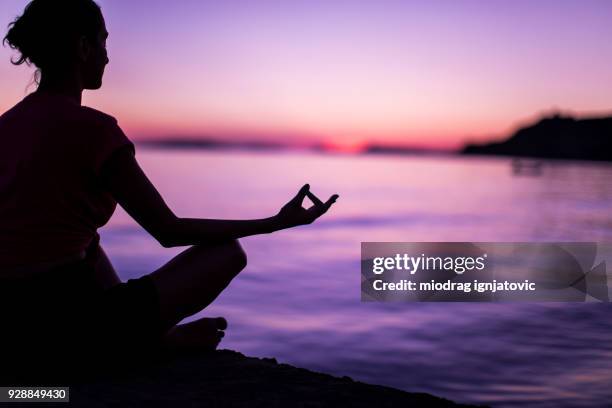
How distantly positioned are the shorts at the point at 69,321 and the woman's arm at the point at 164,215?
9.3 inches

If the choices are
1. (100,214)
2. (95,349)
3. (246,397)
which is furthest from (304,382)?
(100,214)

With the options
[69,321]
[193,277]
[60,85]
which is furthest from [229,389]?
[60,85]

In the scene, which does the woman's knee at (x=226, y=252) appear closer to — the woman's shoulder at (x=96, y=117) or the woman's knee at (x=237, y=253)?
the woman's knee at (x=237, y=253)

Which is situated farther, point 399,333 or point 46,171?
point 399,333

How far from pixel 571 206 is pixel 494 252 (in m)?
13.0

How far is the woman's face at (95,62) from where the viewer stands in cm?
254

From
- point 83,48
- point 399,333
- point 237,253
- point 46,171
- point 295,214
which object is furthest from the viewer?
point 399,333

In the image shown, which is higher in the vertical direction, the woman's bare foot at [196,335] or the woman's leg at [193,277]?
the woman's leg at [193,277]

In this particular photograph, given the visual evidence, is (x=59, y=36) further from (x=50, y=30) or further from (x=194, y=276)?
(x=194, y=276)

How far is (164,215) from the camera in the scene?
254 centimetres

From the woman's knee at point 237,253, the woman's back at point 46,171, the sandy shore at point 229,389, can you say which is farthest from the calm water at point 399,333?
the woman's back at point 46,171

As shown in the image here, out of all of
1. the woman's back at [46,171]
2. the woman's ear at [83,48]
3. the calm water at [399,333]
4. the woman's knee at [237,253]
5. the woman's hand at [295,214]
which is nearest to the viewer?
the woman's back at [46,171]

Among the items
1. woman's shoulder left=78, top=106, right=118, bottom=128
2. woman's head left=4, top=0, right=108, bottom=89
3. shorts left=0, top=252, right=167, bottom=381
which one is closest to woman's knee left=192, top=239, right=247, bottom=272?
shorts left=0, top=252, right=167, bottom=381

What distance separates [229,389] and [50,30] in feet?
4.81
